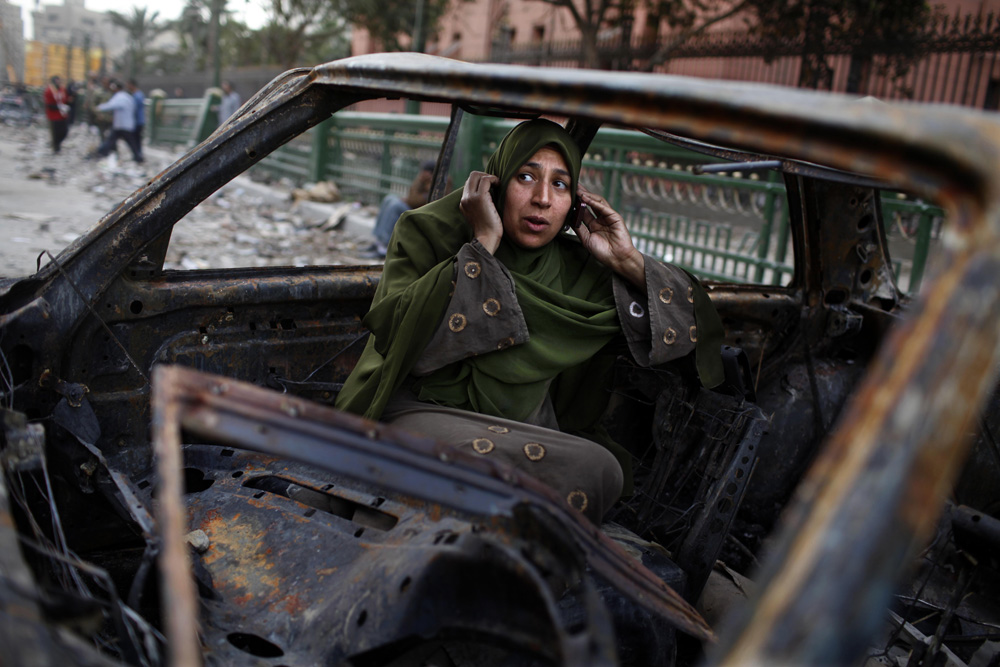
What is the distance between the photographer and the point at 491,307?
2311 mm

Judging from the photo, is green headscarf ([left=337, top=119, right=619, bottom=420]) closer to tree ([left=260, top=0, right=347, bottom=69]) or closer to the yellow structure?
tree ([left=260, top=0, right=347, bottom=69])

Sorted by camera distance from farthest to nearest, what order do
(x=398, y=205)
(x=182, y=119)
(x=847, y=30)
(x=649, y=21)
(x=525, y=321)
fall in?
1. (x=182, y=119)
2. (x=649, y=21)
3. (x=847, y=30)
4. (x=398, y=205)
5. (x=525, y=321)

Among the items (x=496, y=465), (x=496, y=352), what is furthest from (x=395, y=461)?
(x=496, y=352)

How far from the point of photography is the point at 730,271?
→ 8781 mm

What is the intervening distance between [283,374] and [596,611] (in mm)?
1786

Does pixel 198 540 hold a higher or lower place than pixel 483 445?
lower

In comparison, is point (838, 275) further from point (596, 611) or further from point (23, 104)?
point (23, 104)

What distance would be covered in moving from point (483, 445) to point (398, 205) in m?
8.23

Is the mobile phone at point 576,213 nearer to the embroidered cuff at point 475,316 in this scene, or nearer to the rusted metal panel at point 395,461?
the embroidered cuff at point 475,316

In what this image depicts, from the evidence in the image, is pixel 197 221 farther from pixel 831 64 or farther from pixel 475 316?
pixel 831 64

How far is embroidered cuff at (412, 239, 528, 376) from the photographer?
7.44ft

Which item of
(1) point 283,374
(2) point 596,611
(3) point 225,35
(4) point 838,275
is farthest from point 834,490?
(3) point 225,35

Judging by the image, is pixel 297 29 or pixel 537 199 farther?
pixel 297 29

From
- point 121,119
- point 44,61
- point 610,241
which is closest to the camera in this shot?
point 610,241
